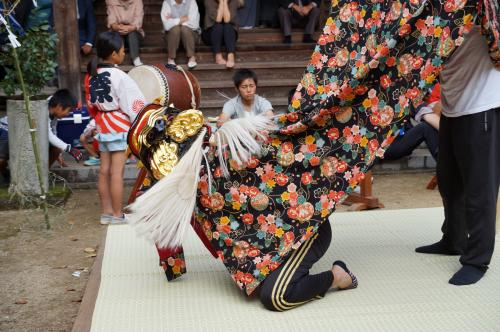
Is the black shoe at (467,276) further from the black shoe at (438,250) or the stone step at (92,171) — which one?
the stone step at (92,171)

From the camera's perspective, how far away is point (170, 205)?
302cm

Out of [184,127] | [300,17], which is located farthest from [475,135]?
[300,17]

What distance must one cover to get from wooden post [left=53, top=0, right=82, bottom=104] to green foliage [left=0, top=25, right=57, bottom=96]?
1407mm

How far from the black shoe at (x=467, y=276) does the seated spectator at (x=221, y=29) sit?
5.03 meters

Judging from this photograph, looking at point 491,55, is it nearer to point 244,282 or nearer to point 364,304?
point 364,304

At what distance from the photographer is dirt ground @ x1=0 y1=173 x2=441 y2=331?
3.65m

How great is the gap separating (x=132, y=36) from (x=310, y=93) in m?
4.89

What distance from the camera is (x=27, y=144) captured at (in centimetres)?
590

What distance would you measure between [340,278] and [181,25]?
5222 millimetres

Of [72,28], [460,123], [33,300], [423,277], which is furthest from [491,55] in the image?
[72,28]

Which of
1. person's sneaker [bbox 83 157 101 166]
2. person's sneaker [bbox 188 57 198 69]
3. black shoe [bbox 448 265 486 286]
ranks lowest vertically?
person's sneaker [bbox 83 157 101 166]

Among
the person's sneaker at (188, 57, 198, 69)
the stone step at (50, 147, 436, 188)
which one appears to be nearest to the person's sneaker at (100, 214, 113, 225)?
the stone step at (50, 147, 436, 188)

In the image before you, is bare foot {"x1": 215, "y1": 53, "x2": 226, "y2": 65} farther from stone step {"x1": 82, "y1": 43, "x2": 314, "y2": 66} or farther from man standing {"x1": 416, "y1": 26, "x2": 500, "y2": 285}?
man standing {"x1": 416, "y1": 26, "x2": 500, "y2": 285}

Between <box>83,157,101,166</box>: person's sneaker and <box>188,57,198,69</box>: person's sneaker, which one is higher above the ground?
<box>188,57,198,69</box>: person's sneaker
